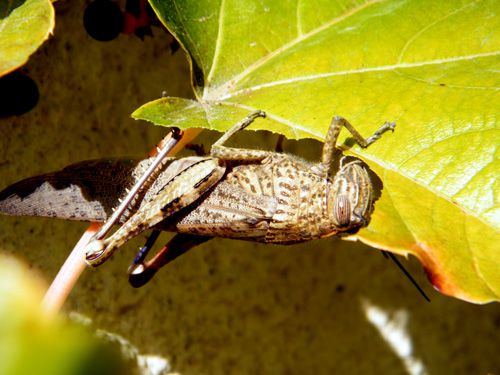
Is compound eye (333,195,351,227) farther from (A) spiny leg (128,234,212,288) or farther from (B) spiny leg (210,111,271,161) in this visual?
(A) spiny leg (128,234,212,288)

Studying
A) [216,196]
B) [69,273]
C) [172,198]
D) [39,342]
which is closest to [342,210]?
[216,196]

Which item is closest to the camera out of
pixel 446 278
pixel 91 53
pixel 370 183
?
pixel 446 278

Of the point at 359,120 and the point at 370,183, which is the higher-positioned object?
the point at 359,120

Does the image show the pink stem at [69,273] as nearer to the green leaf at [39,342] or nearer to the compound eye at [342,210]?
the compound eye at [342,210]

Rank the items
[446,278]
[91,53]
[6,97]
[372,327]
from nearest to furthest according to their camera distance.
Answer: [446,278] → [6,97] → [91,53] → [372,327]

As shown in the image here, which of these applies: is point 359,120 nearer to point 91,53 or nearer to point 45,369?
point 91,53

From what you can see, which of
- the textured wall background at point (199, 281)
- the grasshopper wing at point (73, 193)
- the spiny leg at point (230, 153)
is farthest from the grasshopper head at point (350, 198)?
the textured wall background at point (199, 281)

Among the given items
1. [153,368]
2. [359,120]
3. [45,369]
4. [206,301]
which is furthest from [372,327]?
[45,369]
